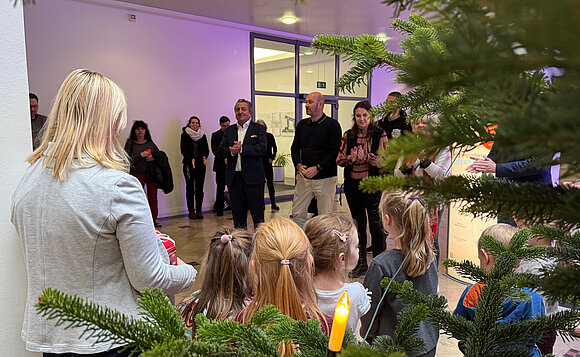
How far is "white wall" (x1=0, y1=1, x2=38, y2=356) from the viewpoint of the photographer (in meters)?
1.53

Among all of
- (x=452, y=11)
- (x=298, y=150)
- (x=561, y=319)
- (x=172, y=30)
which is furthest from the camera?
(x=172, y=30)

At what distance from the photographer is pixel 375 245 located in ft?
13.6

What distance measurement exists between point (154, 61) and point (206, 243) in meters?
3.88

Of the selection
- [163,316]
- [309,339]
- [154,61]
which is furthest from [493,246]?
[154,61]

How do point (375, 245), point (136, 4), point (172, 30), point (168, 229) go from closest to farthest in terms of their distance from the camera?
1. point (375, 245)
2. point (168, 229)
3. point (136, 4)
4. point (172, 30)

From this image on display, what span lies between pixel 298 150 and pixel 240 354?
444 centimetres

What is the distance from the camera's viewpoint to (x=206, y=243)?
5.55m

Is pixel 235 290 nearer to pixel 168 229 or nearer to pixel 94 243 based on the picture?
pixel 94 243

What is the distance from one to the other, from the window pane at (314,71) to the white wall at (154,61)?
5.77ft

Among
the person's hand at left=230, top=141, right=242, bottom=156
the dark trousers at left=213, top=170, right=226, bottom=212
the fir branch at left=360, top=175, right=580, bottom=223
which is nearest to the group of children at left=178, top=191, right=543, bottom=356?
the fir branch at left=360, top=175, right=580, bottom=223

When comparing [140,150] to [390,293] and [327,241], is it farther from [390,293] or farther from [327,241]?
[390,293]

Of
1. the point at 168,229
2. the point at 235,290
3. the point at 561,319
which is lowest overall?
the point at 168,229

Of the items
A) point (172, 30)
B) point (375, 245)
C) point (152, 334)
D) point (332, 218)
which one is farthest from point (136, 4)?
point (152, 334)

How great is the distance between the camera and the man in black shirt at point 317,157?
4.62 metres
